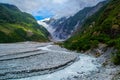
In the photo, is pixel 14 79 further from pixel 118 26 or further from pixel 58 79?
pixel 118 26

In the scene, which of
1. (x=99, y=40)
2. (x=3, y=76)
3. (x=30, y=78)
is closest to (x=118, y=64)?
(x=30, y=78)

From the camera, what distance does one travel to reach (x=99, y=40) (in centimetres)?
10588

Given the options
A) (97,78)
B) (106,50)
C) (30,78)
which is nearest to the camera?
(97,78)

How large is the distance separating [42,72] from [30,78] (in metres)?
6.85

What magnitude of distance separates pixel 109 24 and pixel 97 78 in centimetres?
8400

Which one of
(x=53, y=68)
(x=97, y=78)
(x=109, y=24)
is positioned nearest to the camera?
(x=97, y=78)

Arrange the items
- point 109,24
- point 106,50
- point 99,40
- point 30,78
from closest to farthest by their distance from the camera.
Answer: point 30,78 < point 106,50 < point 99,40 < point 109,24

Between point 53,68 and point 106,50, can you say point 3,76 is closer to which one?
point 53,68

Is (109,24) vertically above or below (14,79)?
above

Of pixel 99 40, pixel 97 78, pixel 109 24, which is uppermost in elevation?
pixel 109 24

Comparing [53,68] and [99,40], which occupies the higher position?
[99,40]

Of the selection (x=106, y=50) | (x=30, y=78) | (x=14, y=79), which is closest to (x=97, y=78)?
(x=30, y=78)

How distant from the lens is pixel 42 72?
49.5 m

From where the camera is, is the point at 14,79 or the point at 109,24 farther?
the point at 109,24
